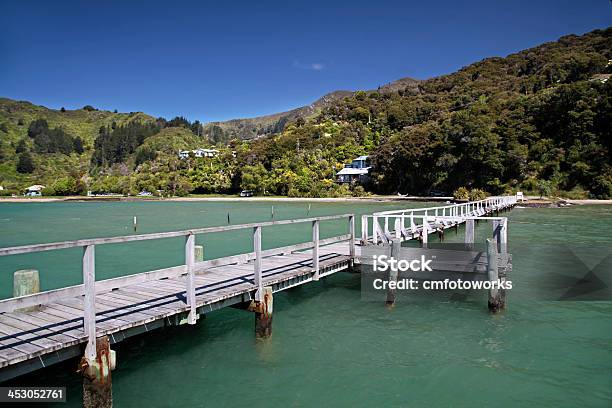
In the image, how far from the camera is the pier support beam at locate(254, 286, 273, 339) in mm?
9172

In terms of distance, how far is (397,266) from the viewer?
1220cm

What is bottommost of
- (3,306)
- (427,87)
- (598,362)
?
(598,362)

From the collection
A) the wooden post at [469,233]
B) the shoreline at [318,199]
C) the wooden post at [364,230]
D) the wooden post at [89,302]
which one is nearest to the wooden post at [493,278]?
the wooden post at [364,230]

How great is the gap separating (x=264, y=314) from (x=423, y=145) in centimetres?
7640

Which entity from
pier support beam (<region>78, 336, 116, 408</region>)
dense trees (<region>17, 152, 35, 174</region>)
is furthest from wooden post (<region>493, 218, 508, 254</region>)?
dense trees (<region>17, 152, 35, 174</region>)

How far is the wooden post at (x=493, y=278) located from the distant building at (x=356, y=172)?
81.8 m

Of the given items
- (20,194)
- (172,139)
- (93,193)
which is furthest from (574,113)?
(172,139)

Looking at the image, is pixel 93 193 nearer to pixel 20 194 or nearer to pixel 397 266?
pixel 20 194

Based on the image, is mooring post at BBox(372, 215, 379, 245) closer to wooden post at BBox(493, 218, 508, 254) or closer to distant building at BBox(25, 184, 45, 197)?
wooden post at BBox(493, 218, 508, 254)

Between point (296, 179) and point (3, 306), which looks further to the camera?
point (296, 179)

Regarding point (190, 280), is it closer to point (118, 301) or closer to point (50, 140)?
point (118, 301)

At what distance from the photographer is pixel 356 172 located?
95250 millimetres

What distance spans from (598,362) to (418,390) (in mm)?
3988

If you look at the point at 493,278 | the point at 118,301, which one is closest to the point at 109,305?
the point at 118,301
